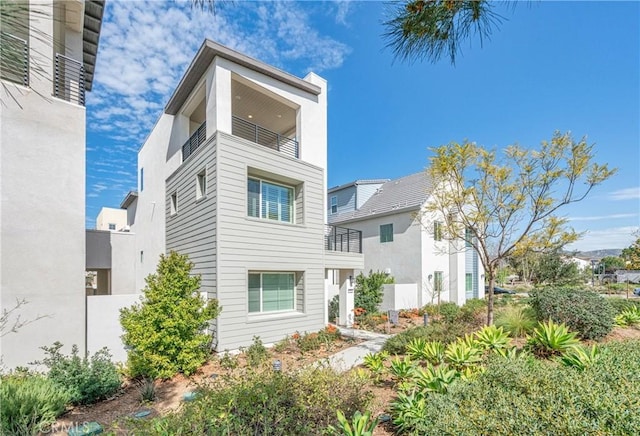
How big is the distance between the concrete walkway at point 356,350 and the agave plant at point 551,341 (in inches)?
156

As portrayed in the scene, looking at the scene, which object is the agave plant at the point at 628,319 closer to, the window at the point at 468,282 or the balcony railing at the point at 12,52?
the window at the point at 468,282

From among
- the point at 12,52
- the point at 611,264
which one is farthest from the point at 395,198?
the point at 611,264

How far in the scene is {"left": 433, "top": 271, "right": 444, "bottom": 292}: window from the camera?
62.3ft

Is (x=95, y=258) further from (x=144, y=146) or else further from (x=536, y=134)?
(x=536, y=134)

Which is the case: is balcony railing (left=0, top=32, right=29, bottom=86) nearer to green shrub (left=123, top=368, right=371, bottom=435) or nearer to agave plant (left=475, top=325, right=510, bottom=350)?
green shrub (left=123, top=368, right=371, bottom=435)

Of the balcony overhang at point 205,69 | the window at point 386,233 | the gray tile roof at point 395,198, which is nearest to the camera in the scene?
the balcony overhang at point 205,69

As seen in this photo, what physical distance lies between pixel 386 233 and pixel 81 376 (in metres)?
17.4

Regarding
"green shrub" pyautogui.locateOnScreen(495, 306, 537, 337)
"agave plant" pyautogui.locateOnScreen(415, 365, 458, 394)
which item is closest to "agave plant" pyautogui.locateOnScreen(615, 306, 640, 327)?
"green shrub" pyautogui.locateOnScreen(495, 306, 537, 337)

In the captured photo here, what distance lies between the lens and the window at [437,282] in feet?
62.3

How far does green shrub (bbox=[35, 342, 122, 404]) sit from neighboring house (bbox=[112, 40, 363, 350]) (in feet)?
9.45

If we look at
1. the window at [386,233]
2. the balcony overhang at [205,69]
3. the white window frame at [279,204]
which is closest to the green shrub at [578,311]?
the white window frame at [279,204]

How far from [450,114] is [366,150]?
10.0m

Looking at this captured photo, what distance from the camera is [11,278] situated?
266 inches

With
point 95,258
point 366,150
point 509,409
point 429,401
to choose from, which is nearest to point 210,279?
point 95,258
